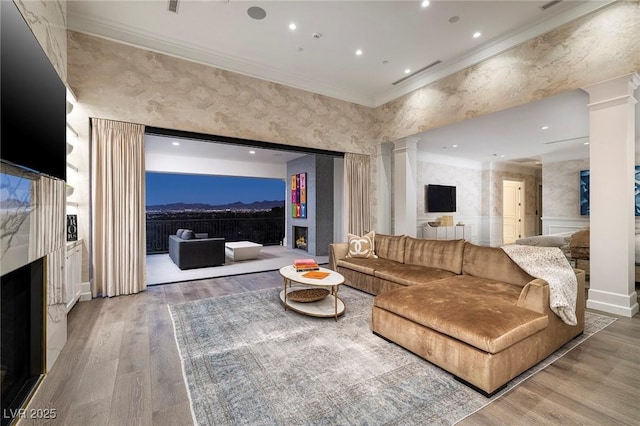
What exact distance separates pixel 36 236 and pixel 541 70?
217 inches

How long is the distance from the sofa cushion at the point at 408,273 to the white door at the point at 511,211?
7950mm

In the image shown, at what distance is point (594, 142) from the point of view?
10.7ft

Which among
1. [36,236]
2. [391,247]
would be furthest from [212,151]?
[36,236]

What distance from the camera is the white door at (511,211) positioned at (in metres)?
9.74

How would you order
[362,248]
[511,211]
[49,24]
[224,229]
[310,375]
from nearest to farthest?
[310,375], [49,24], [362,248], [224,229], [511,211]

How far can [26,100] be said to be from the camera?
1.61m

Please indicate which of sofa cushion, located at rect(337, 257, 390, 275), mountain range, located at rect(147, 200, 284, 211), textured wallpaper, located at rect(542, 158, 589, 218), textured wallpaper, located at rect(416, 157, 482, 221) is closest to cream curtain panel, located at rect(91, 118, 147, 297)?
sofa cushion, located at rect(337, 257, 390, 275)

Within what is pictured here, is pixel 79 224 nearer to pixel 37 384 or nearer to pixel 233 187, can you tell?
pixel 37 384

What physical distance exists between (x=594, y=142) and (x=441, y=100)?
225 cm

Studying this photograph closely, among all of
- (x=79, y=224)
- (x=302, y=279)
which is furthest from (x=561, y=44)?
(x=79, y=224)

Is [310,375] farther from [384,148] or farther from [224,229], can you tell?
[224,229]

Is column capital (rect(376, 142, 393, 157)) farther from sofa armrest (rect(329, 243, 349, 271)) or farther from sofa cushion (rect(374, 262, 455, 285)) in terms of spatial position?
sofa cushion (rect(374, 262, 455, 285))

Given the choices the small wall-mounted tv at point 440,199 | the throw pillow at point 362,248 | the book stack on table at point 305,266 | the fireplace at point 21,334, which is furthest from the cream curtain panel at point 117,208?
the small wall-mounted tv at point 440,199

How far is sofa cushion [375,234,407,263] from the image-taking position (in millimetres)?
4233
